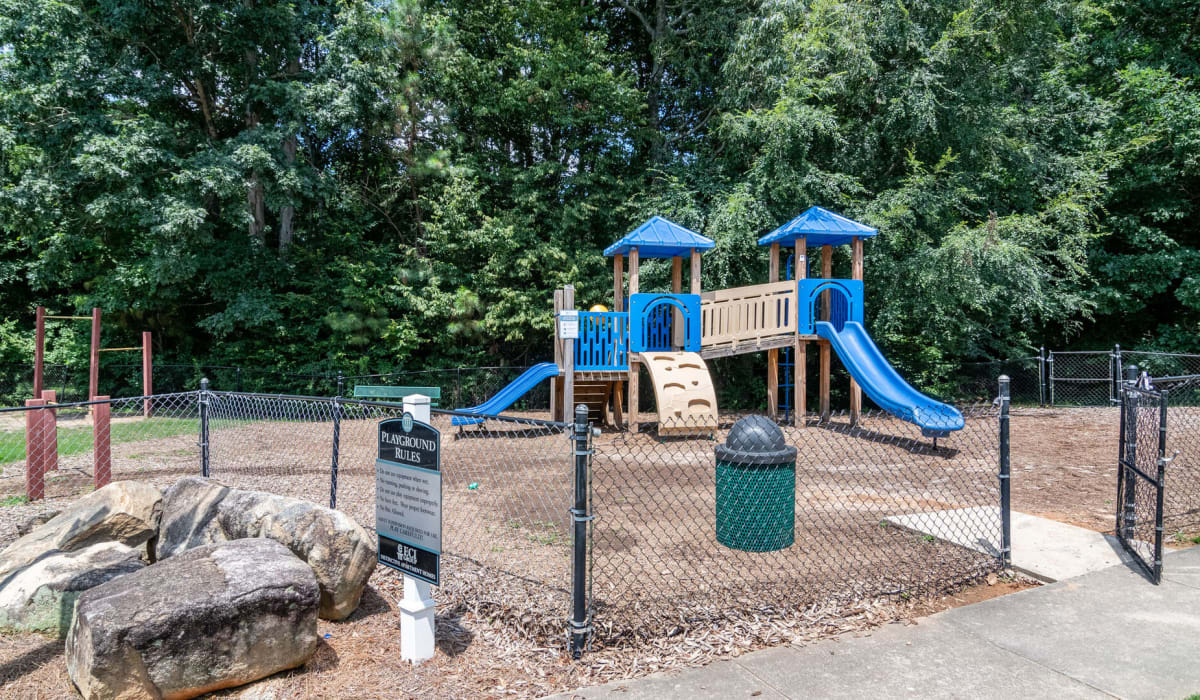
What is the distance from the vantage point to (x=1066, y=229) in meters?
16.1

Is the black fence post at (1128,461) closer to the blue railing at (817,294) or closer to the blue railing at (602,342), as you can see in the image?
the blue railing at (817,294)

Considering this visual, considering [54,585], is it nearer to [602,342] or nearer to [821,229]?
[602,342]

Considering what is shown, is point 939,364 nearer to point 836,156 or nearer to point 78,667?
point 836,156

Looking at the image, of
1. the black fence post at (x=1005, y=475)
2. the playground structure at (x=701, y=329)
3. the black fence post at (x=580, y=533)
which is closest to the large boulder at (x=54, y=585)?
the black fence post at (x=580, y=533)

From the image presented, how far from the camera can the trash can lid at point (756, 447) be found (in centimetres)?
499

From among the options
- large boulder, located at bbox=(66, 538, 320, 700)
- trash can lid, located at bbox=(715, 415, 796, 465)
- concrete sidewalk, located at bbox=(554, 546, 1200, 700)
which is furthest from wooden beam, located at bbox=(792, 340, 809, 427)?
large boulder, located at bbox=(66, 538, 320, 700)

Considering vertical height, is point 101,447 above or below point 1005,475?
below

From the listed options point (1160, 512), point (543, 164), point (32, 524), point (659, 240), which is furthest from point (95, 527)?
→ point (543, 164)

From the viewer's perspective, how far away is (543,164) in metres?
17.6

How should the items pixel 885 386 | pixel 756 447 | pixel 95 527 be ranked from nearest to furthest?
pixel 95 527, pixel 756 447, pixel 885 386

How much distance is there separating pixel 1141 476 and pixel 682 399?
664cm

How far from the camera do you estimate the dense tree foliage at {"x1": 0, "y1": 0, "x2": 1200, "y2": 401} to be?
13.9 m

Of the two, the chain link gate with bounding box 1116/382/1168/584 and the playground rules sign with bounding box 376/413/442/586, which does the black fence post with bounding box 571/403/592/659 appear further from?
the chain link gate with bounding box 1116/382/1168/584

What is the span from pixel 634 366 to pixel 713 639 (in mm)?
8879
